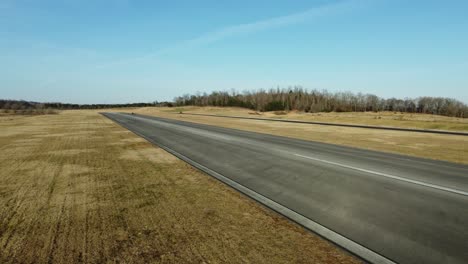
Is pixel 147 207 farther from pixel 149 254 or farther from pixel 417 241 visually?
pixel 417 241

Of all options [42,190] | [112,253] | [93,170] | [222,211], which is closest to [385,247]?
[222,211]

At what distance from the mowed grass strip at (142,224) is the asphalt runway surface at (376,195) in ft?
2.70

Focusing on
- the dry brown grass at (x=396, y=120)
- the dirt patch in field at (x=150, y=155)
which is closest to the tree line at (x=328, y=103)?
the dry brown grass at (x=396, y=120)

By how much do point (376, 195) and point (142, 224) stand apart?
5384 mm

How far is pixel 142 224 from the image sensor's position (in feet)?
17.2

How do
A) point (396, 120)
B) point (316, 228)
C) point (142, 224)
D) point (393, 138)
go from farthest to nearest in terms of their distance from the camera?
point (396, 120), point (393, 138), point (142, 224), point (316, 228)

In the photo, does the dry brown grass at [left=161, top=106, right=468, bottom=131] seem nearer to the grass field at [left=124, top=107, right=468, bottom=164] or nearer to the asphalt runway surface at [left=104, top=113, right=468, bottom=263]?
the grass field at [left=124, top=107, right=468, bottom=164]

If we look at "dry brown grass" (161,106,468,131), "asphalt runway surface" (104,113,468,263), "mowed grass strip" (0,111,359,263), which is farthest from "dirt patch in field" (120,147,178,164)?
"dry brown grass" (161,106,468,131)

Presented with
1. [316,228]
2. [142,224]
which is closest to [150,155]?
[142,224]

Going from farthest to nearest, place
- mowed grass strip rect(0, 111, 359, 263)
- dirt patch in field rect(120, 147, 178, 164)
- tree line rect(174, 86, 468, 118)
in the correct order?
tree line rect(174, 86, 468, 118) < dirt patch in field rect(120, 147, 178, 164) < mowed grass strip rect(0, 111, 359, 263)

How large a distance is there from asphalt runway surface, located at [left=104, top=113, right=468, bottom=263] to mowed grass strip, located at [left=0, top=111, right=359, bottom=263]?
2.70 ft

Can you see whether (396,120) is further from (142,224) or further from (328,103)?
(328,103)

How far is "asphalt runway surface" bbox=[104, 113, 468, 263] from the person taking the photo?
14.1 feet

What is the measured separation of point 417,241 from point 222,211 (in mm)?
3497
